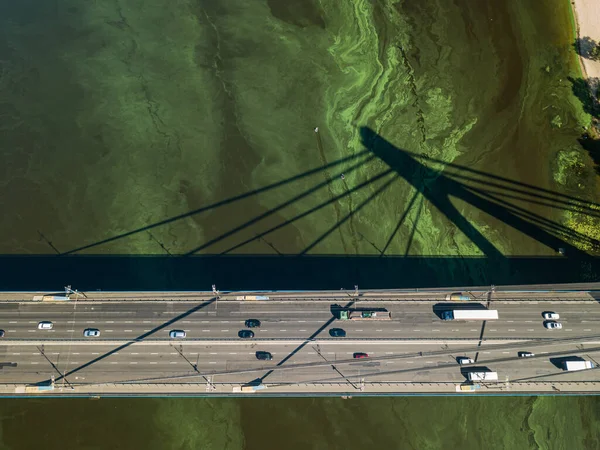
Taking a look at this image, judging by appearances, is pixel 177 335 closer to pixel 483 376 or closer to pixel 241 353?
pixel 241 353

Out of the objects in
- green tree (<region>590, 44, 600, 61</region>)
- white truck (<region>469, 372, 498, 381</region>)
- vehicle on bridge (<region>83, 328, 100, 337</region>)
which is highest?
green tree (<region>590, 44, 600, 61</region>)

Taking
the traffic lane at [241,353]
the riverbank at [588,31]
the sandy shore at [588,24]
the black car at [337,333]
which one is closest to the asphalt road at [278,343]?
the traffic lane at [241,353]

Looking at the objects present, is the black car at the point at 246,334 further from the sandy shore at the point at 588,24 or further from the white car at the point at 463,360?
the sandy shore at the point at 588,24

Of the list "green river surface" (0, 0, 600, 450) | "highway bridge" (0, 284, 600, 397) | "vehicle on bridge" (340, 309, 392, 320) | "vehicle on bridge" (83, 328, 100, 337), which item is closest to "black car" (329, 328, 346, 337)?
"highway bridge" (0, 284, 600, 397)

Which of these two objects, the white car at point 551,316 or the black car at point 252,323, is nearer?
the black car at point 252,323

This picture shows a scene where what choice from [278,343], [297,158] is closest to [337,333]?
[278,343]

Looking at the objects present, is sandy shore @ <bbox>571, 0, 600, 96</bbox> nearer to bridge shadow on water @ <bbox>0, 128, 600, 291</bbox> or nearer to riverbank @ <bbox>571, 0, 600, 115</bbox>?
riverbank @ <bbox>571, 0, 600, 115</bbox>
